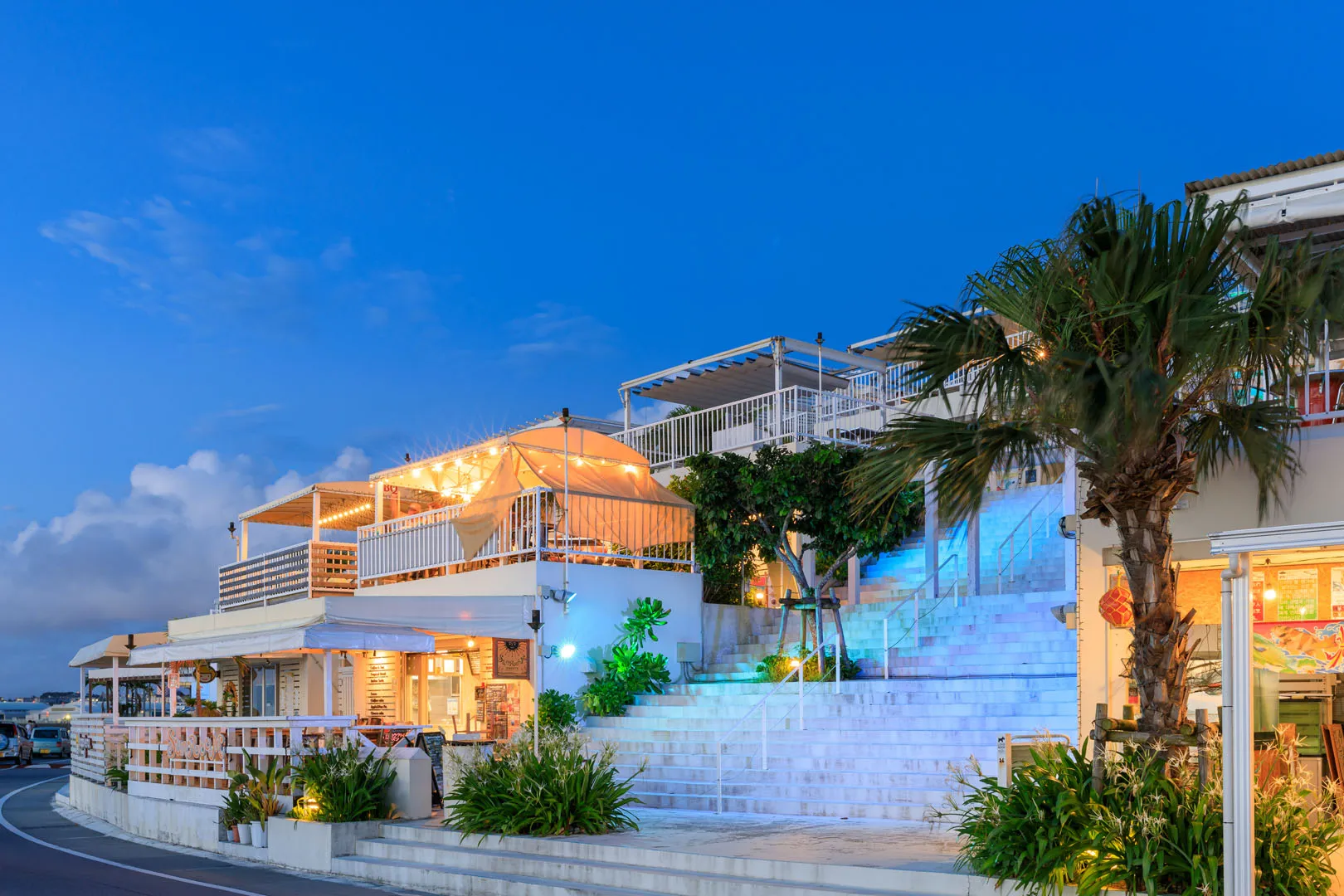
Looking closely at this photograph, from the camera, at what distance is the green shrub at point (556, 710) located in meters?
19.7

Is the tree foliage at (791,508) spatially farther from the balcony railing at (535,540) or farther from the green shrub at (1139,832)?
the green shrub at (1139,832)

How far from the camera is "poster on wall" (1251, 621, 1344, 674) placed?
958cm

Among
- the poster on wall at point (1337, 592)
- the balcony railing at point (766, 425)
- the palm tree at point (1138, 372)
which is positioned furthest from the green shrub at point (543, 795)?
the balcony railing at point (766, 425)

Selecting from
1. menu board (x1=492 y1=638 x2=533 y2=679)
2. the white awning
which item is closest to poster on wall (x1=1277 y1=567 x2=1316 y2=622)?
the white awning

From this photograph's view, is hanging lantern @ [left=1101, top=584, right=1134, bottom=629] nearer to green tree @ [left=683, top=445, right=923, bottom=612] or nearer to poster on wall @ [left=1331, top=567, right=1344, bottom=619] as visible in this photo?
poster on wall @ [left=1331, top=567, right=1344, bottom=619]

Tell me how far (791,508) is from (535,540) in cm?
412

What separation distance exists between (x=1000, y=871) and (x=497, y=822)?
6306 mm

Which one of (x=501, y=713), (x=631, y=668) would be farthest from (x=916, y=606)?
(x=501, y=713)

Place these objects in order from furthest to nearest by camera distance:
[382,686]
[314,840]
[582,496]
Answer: [382,686] < [582,496] < [314,840]

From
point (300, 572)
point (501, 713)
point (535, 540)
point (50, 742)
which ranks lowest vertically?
point (50, 742)

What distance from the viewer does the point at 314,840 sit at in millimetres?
15914

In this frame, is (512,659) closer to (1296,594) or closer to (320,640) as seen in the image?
(320,640)

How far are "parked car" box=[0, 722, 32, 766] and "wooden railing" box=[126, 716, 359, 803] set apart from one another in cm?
3125

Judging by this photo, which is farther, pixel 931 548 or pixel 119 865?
pixel 931 548
